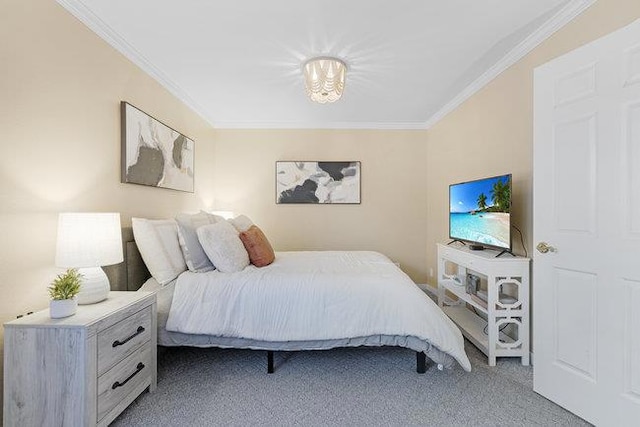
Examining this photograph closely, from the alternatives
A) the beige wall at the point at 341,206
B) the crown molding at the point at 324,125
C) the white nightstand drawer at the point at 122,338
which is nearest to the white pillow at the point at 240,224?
the beige wall at the point at 341,206

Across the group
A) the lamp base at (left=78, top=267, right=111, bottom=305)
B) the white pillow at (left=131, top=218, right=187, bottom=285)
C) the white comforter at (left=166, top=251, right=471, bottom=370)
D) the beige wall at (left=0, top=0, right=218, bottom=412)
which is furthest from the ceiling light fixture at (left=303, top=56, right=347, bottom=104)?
the lamp base at (left=78, top=267, right=111, bottom=305)

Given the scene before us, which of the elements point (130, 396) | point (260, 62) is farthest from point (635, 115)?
point (130, 396)

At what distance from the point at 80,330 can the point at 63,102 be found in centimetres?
136

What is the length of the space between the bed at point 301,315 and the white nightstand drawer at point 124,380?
23 cm

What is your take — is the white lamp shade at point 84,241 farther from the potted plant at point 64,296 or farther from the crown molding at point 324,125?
the crown molding at point 324,125

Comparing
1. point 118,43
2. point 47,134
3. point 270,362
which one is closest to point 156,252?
point 47,134

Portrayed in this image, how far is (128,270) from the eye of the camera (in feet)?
6.93

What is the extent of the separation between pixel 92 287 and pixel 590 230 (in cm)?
277

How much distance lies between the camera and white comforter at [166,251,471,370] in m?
1.86

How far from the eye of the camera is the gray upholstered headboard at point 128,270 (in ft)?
6.56

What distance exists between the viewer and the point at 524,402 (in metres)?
1.71

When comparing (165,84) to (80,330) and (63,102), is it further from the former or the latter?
(80,330)

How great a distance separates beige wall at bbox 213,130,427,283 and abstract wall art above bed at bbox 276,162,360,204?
0.11 metres

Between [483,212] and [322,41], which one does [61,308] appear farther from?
[483,212]
